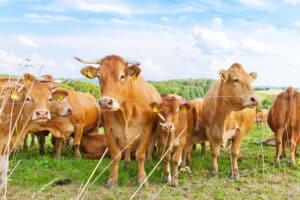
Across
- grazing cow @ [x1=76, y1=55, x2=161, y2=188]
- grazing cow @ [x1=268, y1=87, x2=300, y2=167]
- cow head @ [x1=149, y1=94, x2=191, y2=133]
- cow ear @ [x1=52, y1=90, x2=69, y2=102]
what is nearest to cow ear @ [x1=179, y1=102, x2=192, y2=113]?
cow head @ [x1=149, y1=94, x2=191, y2=133]

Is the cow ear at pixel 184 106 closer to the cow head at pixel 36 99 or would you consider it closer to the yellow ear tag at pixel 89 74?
the yellow ear tag at pixel 89 74

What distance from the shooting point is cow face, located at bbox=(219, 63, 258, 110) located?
611cm

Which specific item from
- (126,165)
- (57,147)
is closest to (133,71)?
(126,165)

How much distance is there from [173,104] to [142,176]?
133 cm

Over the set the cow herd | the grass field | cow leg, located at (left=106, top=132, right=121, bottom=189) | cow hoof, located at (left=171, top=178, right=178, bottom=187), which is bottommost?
the grass field

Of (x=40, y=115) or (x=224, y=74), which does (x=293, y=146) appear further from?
(x=40, y=115)

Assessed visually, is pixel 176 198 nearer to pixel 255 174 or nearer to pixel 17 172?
pixel 255 174

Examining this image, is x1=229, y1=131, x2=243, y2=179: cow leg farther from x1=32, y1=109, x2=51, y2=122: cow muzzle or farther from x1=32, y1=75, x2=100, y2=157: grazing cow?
x1=32, y1=75, x2=100, y2=157: grazing cow

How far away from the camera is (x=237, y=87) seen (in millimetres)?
6242

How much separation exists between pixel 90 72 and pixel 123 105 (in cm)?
75

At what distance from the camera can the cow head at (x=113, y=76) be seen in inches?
217

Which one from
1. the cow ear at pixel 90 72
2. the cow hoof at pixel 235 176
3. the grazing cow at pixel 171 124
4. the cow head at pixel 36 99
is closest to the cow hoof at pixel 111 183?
the grazing cow at pixel 171 124

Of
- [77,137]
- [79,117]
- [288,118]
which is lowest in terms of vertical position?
[77,137]

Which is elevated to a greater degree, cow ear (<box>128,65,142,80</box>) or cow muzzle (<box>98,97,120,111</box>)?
cow ear (<box>128,65,142,80</box>)
